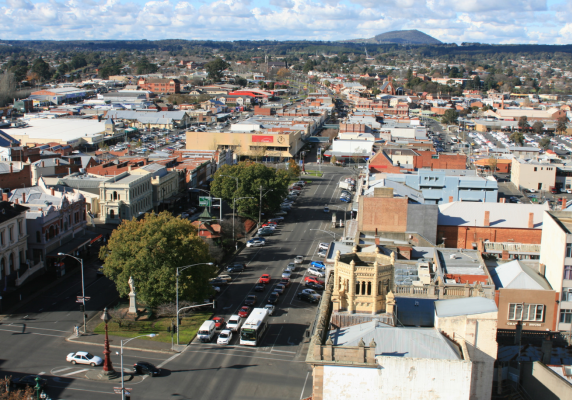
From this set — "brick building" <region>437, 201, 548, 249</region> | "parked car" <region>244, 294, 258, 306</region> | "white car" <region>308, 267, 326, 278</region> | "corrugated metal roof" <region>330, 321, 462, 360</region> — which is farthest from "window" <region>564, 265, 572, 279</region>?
"parked car" <region>244, 294, 258, 306</region>

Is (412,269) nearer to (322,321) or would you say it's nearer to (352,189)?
(322,321)

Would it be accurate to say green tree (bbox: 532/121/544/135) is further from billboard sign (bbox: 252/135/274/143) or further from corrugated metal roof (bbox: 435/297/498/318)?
corrugated metal roof (bbox: 435/297/498/318)

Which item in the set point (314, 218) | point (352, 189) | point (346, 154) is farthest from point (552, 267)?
point (346, 154)

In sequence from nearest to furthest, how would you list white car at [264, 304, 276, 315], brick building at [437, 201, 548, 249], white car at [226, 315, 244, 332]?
white car at [226, 315, 244, 332], white car at [264, 304, 276, 315], brick building at [437, 201, 548, 249]

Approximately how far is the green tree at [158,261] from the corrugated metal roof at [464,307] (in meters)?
23.3

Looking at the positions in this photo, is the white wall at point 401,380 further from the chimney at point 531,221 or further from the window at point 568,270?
the chimney at point 531,221

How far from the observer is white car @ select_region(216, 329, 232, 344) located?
44781 mm

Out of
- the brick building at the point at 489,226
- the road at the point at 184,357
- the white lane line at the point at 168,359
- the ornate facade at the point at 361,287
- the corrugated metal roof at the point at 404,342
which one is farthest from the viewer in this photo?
the brick building at the point at 489,226

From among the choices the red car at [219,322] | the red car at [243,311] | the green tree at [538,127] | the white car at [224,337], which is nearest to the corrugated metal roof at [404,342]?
the white car at [224,337]

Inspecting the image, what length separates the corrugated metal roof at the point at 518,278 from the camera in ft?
140

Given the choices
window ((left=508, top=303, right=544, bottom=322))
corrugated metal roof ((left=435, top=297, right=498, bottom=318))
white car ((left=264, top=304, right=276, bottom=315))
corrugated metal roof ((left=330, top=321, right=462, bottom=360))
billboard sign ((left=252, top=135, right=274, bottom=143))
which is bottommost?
white car ((left=264, top=304, right=276, bottom=315))

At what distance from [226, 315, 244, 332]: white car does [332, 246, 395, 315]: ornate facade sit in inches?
670

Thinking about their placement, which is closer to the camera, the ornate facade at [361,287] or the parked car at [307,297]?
the ornate facade at [361,287]

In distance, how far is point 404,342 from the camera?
2717 centimetres
